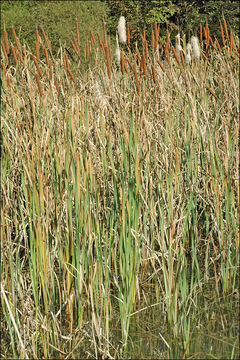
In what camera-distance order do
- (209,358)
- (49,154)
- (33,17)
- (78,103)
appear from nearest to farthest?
(209,358)
(49,154)
(78,103)
(33,17)

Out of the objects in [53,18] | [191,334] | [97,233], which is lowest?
[191,334]

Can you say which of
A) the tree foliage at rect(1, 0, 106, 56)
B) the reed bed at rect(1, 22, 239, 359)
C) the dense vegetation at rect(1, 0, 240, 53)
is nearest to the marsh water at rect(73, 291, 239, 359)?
the reed bed at rect(1, 22, 239, 359)

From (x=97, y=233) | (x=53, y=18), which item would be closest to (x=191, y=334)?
(x=97, y=233)

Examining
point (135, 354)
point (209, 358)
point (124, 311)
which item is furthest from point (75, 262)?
point (209, 358)

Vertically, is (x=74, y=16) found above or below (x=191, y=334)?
above

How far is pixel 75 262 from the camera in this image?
6.37ft

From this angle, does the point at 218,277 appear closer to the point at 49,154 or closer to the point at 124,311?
the point at 124,311

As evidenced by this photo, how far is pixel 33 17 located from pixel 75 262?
21.3 ft

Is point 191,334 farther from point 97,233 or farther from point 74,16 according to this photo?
point 74,16

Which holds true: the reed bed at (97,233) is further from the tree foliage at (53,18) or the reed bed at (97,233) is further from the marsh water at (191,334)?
the tree foliage at (53,18)

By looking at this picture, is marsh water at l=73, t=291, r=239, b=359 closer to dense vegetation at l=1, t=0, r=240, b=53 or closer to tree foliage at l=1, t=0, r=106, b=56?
dense vegetation at l=1, t=0, r=240, b=53

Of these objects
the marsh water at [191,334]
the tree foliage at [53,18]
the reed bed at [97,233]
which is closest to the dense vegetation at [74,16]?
the tree foliage at [53,18]

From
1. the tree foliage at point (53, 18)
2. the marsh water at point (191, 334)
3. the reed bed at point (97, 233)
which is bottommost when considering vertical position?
the marsh water at point (191, 334)

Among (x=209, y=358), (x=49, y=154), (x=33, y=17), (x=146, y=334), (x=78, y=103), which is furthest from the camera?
(x=33, y=17)
